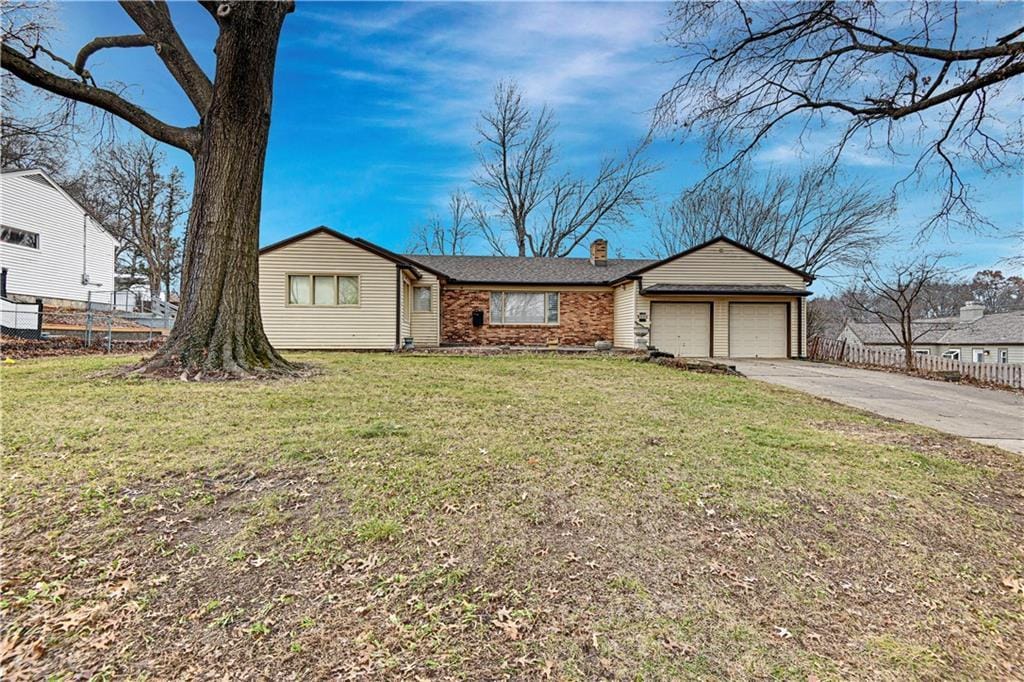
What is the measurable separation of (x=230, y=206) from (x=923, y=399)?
38.2 ft

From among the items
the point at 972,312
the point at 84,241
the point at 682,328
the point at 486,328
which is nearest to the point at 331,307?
the point at 486,328

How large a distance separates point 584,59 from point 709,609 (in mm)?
9594

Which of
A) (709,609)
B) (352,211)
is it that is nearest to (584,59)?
(709,609)

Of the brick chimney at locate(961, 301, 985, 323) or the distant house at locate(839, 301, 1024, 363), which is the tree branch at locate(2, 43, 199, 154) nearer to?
the distant house at locate(839, 301, 1024, 363)

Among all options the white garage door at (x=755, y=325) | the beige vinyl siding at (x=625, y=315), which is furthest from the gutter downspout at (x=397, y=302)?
the white garage door at (x=755, y=325)

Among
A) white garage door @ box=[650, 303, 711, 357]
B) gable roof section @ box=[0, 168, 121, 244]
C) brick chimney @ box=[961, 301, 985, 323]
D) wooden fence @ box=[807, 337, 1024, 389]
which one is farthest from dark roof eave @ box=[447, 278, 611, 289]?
brick chimney @ box=[961, 301, 985, 323]

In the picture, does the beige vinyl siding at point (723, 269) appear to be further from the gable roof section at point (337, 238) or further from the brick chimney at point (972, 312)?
the brick chimney at point (972, 312)

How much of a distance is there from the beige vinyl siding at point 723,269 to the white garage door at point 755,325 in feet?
2.82

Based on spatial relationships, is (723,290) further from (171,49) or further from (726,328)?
(171,49)

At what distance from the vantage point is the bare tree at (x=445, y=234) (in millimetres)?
29469

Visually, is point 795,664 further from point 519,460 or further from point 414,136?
point 414,136

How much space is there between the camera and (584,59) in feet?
Answer: 29.2

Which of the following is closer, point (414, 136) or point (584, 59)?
point (584, 59)

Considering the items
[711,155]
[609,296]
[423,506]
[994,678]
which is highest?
[711,155]
